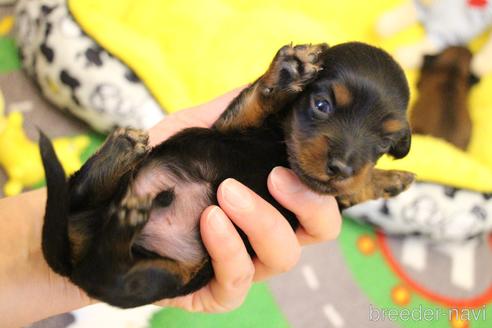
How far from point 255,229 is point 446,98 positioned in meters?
2.08

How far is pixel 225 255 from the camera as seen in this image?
133 centimetres

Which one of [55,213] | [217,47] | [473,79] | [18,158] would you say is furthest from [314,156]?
[473,79]

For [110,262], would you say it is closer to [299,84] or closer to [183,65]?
[299,84]

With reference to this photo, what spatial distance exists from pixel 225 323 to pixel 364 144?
105 cm

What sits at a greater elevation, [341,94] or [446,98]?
[341,94]

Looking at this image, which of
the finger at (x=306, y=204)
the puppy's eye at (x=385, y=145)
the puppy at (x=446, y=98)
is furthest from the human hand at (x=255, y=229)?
the puppy at (x=446, y=98)

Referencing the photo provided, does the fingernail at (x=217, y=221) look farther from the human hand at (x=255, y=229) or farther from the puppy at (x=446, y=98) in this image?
the puppy at (x=446, y=98)

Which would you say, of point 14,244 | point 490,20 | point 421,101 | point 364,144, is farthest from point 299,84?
point 490,20

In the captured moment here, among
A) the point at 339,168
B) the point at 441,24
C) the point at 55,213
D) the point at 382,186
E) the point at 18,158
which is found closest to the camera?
the point at 55,213

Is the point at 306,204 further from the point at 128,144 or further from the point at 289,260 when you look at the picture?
the point at 128,144

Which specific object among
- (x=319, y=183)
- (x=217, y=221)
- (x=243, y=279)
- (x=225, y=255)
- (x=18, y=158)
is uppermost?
(x=319, y=183)

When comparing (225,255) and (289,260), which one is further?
(289,260)

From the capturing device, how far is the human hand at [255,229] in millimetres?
1316

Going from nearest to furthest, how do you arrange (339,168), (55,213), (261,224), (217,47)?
(55,213), (339,168), (261,224), (217,47)
